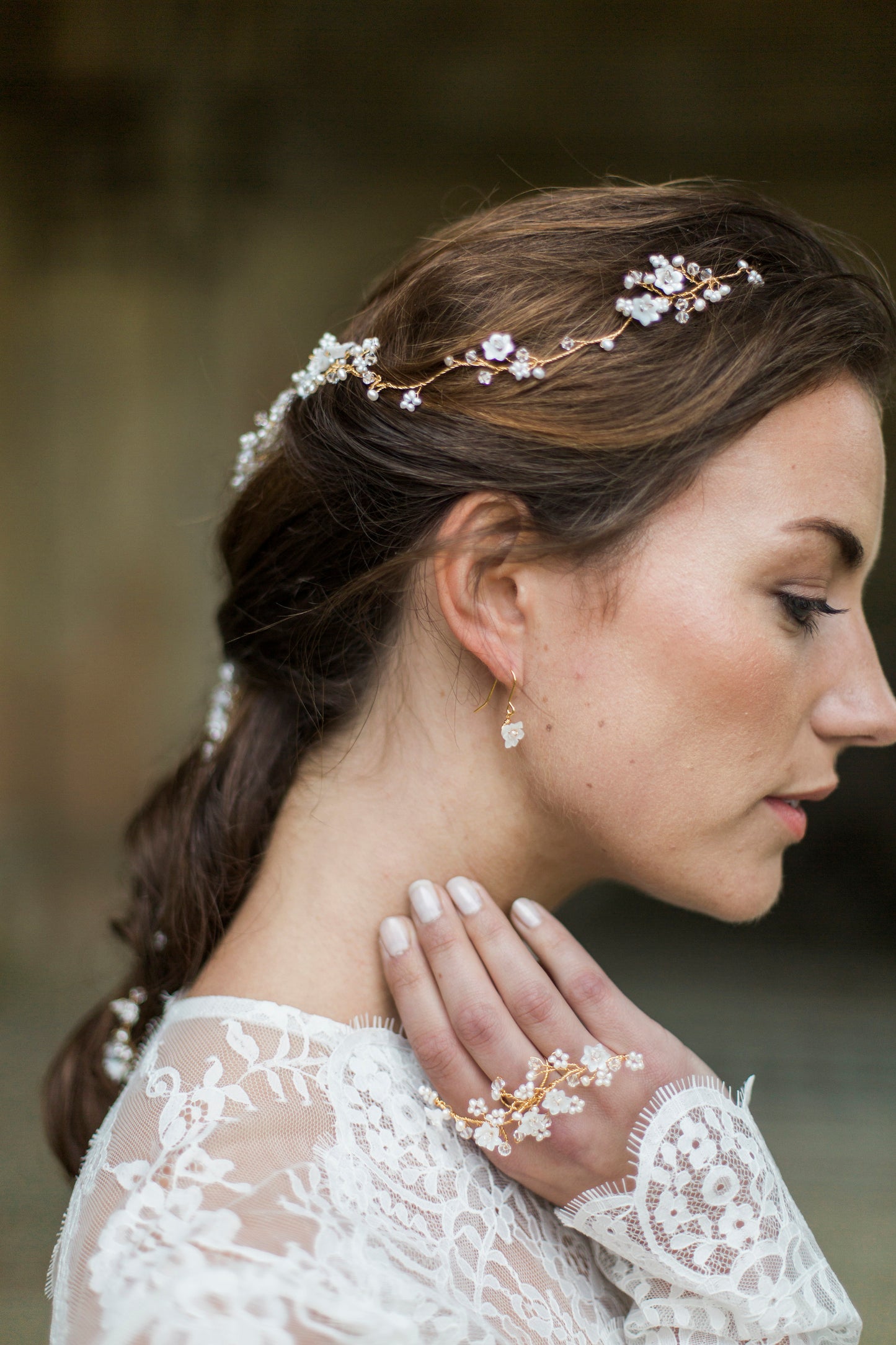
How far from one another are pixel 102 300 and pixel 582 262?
4.70 meters

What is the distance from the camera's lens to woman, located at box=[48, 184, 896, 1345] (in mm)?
1198

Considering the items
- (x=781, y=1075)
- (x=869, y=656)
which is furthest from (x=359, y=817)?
(x=781, y=1075)

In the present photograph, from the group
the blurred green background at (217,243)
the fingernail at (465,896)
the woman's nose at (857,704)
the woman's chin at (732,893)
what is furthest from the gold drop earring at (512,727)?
the blurred green background at (217,243)

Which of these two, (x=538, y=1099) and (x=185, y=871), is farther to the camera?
(x=185, y=871)

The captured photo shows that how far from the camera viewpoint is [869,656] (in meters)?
1.48

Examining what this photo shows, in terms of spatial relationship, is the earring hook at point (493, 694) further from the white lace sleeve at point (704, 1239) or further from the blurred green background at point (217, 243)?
the blurred green background at point (217, 243)

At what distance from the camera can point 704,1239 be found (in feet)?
3.97

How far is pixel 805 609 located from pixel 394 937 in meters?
0.65

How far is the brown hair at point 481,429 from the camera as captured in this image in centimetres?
132

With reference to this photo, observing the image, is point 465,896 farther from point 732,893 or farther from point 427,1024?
point 732,893

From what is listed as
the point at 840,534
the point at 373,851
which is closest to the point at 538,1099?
the point at 373,851

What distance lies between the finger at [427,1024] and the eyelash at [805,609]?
2.01 feet

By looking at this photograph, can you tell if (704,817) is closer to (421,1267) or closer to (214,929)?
(421,1267)

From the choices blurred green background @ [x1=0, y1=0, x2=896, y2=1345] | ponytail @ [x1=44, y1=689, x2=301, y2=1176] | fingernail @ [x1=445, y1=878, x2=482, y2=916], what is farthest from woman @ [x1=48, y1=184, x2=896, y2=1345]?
blurred green background @ [x1=0, y1=0, x2=896, y2=1345]
